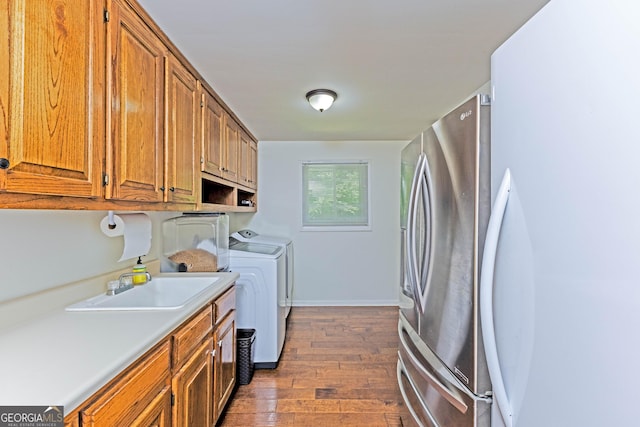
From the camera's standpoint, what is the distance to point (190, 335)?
1626 millimetres

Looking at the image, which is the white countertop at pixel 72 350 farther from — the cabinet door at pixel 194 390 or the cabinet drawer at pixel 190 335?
the cabinet door at pixel 194 390

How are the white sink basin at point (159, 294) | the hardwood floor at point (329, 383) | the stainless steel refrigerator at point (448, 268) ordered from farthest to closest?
the hardwood floor at point (329, 383)
the white sink basin at point (159, 294)
the stainless steel refrigerator at point (448, 268)

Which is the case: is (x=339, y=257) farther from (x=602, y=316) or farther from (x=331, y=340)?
(x=602, y=316)

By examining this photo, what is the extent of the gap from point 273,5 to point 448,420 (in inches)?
75.6

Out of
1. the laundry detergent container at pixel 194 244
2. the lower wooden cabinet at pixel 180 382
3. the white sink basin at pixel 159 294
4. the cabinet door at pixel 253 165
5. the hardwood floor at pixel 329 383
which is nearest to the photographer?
the lower wooden cabinet at pixel 180 382

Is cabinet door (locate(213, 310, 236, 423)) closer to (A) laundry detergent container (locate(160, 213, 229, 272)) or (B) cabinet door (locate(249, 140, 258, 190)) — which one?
(A) laundry detergent container (locate(160, 213, 229, 272))

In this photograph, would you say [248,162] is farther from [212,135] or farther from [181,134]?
[181,134]

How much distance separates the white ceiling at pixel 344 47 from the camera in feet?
5.23

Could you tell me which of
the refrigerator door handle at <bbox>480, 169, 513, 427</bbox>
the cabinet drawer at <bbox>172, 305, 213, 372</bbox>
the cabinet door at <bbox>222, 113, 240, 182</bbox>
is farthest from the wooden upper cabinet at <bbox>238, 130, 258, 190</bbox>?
the refrigerator door handle at <bbox>480, 169, 513, 427</bbox>

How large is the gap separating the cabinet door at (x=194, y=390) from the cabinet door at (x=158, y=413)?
0.05 meters

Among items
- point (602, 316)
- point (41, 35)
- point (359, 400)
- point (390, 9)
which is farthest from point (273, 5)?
point (359, 400)

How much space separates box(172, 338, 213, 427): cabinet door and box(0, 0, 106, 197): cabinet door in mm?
891

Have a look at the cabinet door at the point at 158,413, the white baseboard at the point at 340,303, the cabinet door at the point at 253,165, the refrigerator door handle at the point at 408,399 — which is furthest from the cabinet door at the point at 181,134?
the white baseboard at the point at 340,303

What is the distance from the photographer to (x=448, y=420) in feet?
4.39
